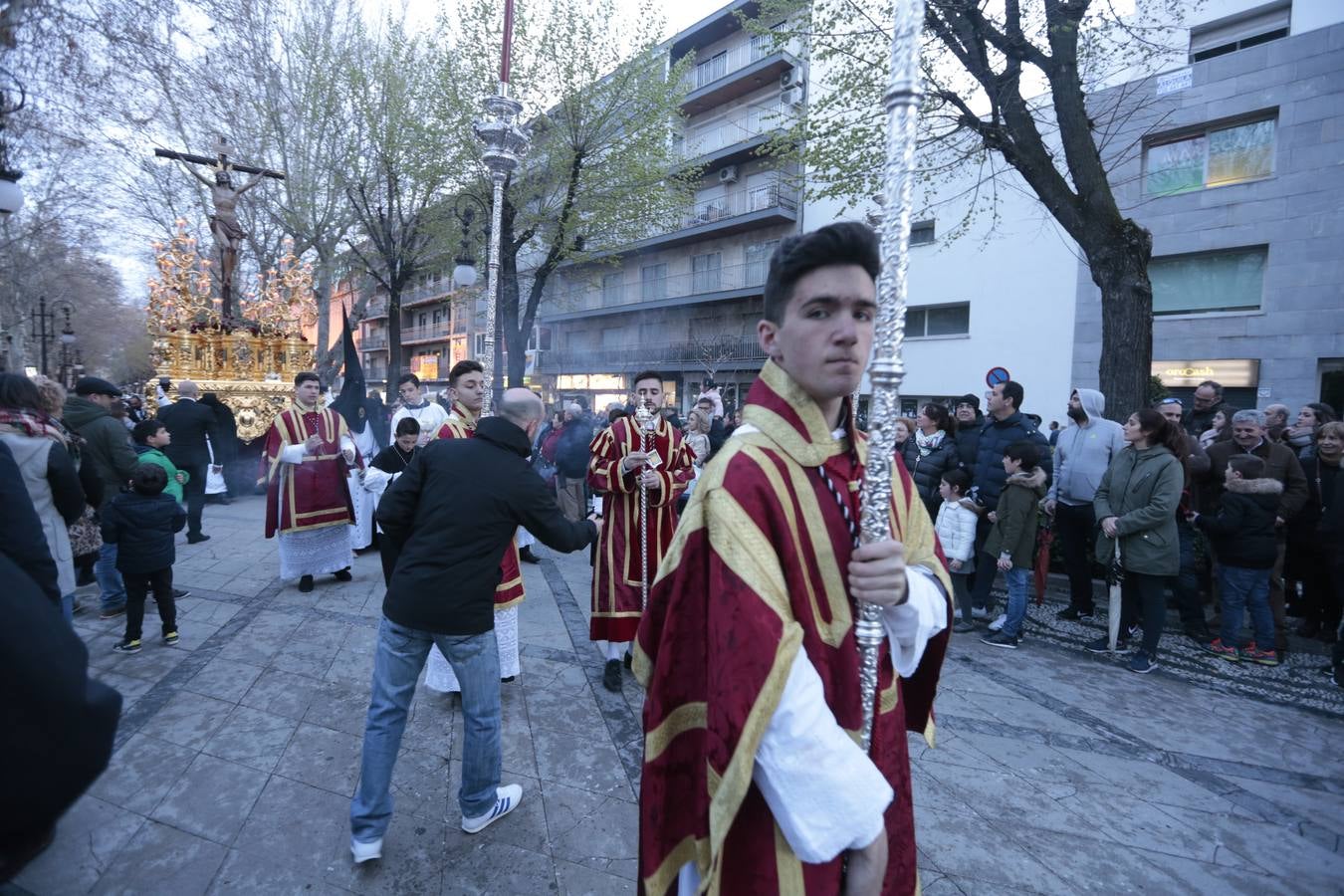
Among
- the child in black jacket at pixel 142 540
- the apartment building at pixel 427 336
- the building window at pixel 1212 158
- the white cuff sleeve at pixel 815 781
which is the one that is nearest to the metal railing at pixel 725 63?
the building window at pixel 1212 158

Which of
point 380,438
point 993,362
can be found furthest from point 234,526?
point 993,362

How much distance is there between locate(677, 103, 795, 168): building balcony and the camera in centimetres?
2423

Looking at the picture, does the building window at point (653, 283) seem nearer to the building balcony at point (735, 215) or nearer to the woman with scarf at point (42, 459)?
the building balcony at point (735, 215)

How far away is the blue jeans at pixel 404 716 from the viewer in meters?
2.71

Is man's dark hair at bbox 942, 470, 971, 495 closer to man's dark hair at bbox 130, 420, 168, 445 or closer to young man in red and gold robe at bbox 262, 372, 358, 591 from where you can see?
young man in red and gold robe at bbox 262, 372, 358, 591

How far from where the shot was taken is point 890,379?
1.36 meters

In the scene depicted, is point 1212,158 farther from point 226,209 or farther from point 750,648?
point 226,209

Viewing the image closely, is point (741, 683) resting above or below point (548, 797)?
above

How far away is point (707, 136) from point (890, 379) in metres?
28.6

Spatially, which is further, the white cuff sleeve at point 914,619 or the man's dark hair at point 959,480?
the man's dark hair at point 959,480

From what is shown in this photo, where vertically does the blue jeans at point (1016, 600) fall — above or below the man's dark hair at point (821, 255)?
below

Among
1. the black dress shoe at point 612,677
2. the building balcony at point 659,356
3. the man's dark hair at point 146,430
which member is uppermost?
the building balcony at point 659,356

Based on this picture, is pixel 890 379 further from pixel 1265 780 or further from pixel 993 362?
pixel 993 362

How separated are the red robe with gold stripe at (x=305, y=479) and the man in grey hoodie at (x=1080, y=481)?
23.4ft
